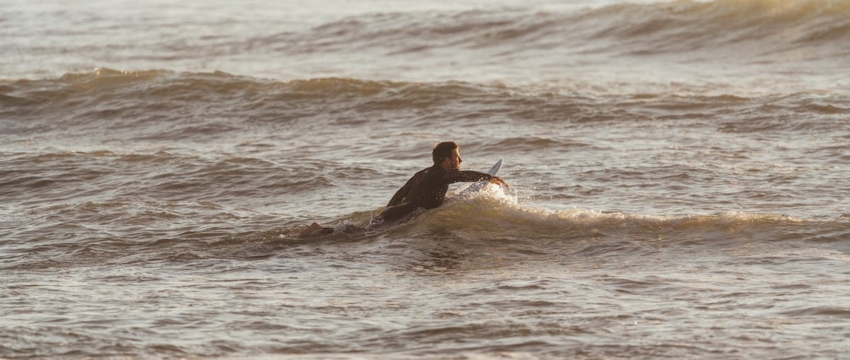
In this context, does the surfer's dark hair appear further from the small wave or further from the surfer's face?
the small wave

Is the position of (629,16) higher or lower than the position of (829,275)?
higher

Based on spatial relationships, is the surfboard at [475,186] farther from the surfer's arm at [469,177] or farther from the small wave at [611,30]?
the small wave at [611,30]

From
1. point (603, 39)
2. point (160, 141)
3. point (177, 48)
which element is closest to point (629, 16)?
point (603, 39)

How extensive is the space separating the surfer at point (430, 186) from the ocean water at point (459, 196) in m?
0.18

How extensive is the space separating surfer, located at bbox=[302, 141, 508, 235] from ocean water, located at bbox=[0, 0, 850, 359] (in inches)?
7.2

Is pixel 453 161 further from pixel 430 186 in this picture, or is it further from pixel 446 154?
pixel 430 186

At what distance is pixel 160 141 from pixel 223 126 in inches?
48.1

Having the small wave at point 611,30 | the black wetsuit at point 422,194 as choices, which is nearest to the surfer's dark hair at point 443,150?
the black wetsuit at point 422,194

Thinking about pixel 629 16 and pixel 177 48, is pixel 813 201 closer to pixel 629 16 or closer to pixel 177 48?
pixel 629 16

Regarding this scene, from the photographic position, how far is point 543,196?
1330cm

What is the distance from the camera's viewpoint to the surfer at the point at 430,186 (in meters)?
11.7

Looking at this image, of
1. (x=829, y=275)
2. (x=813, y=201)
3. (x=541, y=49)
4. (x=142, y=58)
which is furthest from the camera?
(x=142, y=58)

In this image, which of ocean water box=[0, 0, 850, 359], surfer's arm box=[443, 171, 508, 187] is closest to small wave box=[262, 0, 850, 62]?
ocean water box=[0, 0, 850, 359]

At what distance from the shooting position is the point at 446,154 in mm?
11664
